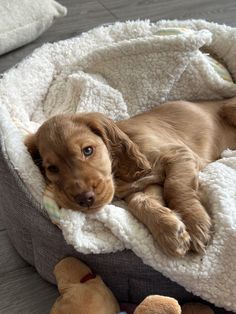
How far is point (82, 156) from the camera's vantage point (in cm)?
196

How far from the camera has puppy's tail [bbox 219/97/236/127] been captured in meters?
2.58

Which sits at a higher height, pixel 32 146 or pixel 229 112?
pixel 32 146

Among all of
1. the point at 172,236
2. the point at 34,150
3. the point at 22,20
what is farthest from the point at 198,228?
the point at 22,20

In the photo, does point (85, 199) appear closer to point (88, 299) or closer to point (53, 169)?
point (53, 169)

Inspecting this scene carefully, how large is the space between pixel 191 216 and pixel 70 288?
50cm

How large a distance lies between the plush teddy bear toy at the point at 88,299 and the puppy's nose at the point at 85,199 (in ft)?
0.81

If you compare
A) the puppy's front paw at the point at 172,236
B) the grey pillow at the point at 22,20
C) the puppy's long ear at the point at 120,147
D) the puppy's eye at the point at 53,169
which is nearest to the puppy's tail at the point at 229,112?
the puppy's long ear at the point at 120,147

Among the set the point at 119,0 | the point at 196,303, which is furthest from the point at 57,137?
the point at 119,0

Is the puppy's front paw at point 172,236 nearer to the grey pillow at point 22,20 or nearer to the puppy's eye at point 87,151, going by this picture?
the puppy's eye at point 87,151

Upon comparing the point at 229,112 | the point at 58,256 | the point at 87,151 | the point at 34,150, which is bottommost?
the point at 58,256

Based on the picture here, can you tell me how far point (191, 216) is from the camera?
1.95m

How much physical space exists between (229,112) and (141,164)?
2.23ft

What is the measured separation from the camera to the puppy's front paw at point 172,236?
1832 millimetres

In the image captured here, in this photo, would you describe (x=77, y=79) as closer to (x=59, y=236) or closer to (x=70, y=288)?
(x=59, y=236)
